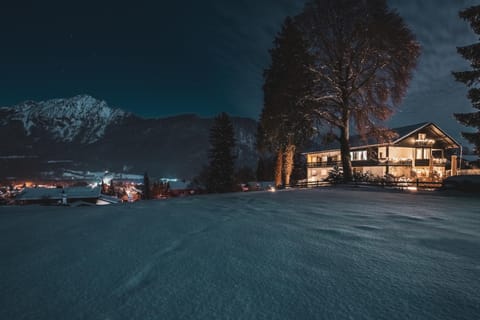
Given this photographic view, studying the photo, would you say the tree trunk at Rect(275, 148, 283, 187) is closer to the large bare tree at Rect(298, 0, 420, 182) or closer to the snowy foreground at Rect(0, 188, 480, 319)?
the large bare tree at Rect(298, 0, 420, 182)

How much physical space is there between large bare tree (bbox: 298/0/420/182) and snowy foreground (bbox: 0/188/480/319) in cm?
1251

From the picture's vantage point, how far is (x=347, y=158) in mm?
16250

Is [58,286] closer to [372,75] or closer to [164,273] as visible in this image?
[164,273]

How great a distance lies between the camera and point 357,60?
49.0 ft

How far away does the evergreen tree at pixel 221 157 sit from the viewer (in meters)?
26.0

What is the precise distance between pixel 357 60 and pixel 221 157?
→ 659 inches

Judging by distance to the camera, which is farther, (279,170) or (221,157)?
(221,157)

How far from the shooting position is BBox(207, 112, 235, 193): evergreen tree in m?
26.0

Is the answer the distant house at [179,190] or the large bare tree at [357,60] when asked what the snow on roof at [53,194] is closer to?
the distant house at [179,190]

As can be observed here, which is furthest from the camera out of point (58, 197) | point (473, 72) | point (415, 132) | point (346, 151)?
point (58, 197)

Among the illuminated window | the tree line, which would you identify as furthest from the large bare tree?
the illuminated window

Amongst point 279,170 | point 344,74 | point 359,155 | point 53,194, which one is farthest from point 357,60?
point 53,194

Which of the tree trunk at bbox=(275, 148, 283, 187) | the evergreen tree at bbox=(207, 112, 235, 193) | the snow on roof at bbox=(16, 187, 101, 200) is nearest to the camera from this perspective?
the tree trunk at bbox=(275, 148, 283, 187)

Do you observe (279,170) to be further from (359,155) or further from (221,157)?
(359,155)
